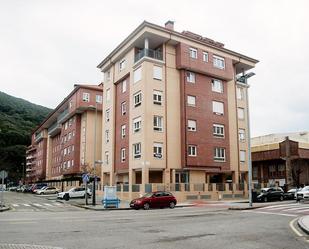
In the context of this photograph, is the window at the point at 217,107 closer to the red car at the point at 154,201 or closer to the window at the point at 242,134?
the window at the point at 242,134

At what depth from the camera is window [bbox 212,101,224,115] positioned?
46625 millimetres

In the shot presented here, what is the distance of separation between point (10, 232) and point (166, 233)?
5.45m

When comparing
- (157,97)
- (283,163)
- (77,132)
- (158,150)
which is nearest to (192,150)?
(158,150)

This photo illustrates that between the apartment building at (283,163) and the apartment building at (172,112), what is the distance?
13904 millimetres

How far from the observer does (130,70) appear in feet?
147

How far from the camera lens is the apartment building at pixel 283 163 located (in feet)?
198

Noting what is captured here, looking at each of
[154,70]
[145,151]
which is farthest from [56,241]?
[154,70]

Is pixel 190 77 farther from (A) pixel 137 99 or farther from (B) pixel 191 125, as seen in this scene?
(A) pixel 137 99

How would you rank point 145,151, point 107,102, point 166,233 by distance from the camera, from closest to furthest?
point 166,233
point 145,151
point 107,102

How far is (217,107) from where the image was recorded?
47062 mm

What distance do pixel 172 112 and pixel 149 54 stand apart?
693 cm

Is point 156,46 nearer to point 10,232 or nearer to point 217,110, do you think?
point 217,110

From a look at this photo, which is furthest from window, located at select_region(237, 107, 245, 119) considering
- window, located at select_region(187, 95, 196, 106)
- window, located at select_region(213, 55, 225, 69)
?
window, located at select_region(187, 95, 196, 106)

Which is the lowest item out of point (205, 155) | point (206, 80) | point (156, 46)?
point (205, 155)
